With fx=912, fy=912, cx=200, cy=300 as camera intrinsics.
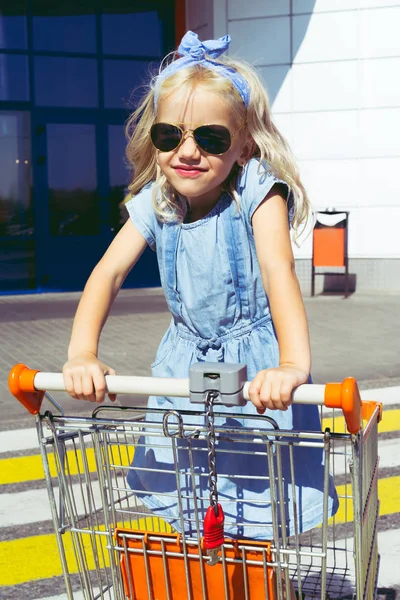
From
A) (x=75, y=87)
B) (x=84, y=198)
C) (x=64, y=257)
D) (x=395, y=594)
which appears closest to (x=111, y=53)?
(x=75, y=87)

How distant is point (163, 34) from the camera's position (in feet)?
49.5

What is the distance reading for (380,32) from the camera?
44.4 feet

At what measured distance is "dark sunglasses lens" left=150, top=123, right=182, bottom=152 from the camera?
2490mm

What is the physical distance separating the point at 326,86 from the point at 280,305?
39.3 feet

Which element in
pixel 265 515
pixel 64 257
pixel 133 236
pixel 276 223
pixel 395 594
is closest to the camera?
pixel 265 515

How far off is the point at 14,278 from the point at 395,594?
1136 cm

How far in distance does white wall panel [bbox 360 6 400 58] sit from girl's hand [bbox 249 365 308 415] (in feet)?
40.6

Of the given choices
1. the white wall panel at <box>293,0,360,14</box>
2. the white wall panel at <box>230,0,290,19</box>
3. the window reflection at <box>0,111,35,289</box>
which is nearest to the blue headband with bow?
the white wall panel at <box>293,0,360,14</box>

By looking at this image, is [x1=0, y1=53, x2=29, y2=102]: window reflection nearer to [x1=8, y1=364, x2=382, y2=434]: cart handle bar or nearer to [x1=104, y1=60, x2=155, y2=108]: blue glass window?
[x1=104, y1=60, x2=155, y2=108]: blue glass window

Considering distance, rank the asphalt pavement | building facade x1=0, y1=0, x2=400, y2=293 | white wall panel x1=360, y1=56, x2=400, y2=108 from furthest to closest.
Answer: building facade x1=0, y1=0, x2=400, y2=293 → white wall panel x1=360, y1=56, x2=400, y2=108 → the asphalt pavement

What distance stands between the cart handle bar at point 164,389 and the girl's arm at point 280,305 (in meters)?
0.04

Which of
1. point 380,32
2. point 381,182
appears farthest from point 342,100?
point 381,182

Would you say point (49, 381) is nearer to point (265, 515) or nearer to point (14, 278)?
point (265, 515)

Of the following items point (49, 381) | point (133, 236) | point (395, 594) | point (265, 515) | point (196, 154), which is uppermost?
point (196, 154)
